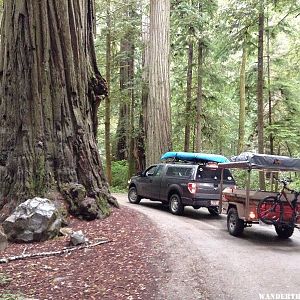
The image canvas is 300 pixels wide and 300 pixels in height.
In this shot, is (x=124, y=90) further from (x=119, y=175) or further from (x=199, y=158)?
(x=199, y=158)

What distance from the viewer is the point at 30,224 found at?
8445 mm

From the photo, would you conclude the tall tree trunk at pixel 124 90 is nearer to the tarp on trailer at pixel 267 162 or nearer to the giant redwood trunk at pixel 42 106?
the giant redwood trunk at pixel 42 106

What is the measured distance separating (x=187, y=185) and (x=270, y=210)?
12.9 ft

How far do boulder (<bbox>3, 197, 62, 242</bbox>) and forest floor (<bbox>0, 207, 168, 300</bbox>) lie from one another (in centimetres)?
18

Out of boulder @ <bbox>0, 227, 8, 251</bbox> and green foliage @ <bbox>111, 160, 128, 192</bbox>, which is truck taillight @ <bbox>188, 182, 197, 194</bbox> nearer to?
boulder @ <bbox>0, 227, 8, 251</bbox>

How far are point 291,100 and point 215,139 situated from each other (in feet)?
18.6

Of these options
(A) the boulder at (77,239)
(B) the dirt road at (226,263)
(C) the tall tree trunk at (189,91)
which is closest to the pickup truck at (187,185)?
(B) the dirt road at (226,263)

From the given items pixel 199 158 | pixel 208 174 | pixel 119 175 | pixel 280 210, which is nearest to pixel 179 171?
pixel 199 158

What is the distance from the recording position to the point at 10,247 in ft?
26.6

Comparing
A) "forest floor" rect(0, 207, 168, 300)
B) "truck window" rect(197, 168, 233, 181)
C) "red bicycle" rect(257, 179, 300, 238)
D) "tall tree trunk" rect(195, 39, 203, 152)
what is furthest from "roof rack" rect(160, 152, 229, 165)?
"tall tree trunk" rect(195, 39, 203, 152)

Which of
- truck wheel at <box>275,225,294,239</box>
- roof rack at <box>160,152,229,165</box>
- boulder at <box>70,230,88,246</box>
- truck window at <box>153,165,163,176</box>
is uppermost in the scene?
roof rack at <box>160,152,229,165</box>

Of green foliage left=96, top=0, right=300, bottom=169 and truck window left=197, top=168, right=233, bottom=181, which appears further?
green foliage left=96, top=0, right=300, bottom=169

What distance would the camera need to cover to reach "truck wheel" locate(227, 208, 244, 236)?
33.4 feet

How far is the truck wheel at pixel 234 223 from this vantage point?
10180mm
